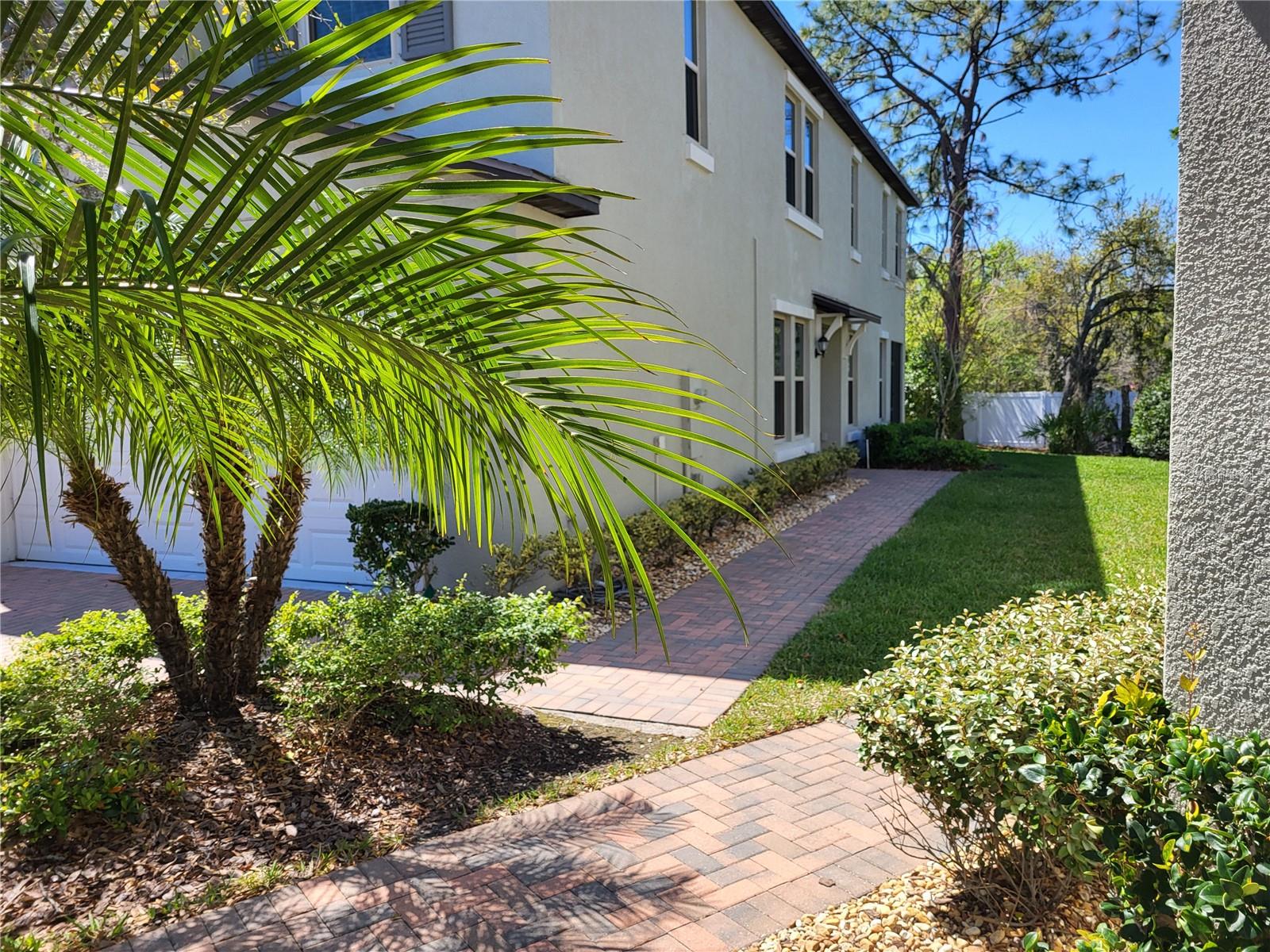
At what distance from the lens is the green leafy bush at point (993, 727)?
2.85m

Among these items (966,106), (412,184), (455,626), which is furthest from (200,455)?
(966,106)

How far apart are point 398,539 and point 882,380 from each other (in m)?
17.4

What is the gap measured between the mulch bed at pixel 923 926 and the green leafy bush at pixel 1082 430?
2264 cm

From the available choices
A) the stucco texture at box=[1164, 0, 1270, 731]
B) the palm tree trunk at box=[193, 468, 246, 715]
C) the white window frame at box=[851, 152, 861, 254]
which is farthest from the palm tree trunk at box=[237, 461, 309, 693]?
the white window frame at box=[851, 152, 861, 254]

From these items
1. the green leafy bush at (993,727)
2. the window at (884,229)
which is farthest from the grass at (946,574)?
the window at (884,229)

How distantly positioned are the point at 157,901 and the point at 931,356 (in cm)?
2512

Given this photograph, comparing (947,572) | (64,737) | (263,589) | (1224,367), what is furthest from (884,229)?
(64,737)

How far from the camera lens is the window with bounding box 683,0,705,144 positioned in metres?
11.1

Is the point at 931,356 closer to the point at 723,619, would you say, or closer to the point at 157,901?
the point at 723,619

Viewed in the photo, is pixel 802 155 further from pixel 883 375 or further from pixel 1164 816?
pixel 1164 816

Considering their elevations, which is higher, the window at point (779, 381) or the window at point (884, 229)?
the window at point (884, 229)

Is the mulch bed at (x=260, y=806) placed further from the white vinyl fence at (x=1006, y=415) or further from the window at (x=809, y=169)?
the white vinyl fence at (x=1006, y=415)

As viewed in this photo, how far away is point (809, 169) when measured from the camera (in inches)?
639

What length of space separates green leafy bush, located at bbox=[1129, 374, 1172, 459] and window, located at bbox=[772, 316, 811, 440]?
32.9ft
